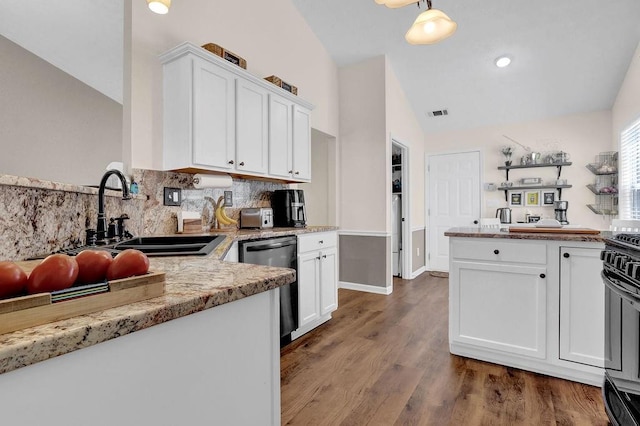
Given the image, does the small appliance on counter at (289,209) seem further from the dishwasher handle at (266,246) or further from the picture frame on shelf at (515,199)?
the picture frame on shelf at (515,199)

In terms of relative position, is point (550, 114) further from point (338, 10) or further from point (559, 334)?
point (559, 334)

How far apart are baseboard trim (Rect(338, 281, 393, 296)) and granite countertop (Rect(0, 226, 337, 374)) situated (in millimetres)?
3286

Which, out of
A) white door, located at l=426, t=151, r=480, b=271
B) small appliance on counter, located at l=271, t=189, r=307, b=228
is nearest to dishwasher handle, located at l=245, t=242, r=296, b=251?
small appliance on counter, located at l=271, t=189, r=307, b=228

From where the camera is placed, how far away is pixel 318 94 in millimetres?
3949

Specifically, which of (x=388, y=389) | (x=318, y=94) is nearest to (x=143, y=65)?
(x=318, y=94)

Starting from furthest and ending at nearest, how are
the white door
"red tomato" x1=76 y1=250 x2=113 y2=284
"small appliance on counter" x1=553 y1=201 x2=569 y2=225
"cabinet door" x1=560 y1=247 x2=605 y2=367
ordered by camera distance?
the white door
"small appliance on counter" x1=553 y1=201 x2=569 y2=225
"cabinet door" x1=560 y1=247 x2=605 y2=367
"red tomato" x1=76 y1=250 x2=113 y2=284

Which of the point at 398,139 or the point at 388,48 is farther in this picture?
the point at 398,139

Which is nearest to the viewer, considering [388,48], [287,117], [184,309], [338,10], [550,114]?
[184,309]

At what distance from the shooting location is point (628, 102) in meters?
3.74

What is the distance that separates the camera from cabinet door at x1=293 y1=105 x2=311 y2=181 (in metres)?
3.16

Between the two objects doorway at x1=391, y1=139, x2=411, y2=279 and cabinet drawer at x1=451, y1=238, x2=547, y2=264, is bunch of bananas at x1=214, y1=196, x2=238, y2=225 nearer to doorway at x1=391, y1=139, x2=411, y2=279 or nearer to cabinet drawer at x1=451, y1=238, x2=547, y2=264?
cabinet drawer at x1=451, y1=238, x2=547, y2=264

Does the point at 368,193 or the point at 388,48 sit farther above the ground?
the point at 388,48

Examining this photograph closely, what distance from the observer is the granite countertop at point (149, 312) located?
0.41 m

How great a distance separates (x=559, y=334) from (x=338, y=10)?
11.7ft
